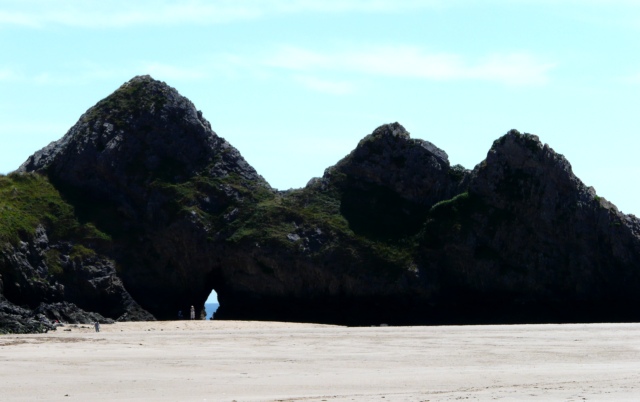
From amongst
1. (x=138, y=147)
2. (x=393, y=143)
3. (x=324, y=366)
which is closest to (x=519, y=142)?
(x=393, y=143)

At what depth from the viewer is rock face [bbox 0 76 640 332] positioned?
161ft

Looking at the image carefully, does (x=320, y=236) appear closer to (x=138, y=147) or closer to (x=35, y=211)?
(x=138, y=147)

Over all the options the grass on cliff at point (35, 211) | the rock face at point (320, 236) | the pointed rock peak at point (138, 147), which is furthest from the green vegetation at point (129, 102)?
the grass on cliff at point (35, 211)

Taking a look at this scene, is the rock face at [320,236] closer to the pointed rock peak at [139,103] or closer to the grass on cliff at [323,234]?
the grass on cliff at [323,234]

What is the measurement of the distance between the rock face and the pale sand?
43.7ft

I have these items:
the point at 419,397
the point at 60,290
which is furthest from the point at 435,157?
the point at 419,397

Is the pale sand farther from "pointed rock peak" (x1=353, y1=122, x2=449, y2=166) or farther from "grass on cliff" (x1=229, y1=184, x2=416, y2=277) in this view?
"pointed rock peak" (x1=353, y1=122, x2=449, y2=166)

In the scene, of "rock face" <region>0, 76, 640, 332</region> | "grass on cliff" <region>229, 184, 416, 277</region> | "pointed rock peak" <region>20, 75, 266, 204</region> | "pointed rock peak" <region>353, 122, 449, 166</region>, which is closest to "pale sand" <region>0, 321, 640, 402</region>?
"rock face" <region>0, 76, 640, 332</region>

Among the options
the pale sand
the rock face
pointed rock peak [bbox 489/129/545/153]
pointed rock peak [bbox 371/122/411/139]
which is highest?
pointed rock peak [bbox 371/122/411/139]

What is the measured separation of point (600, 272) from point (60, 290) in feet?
88.9

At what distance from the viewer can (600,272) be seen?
164 ft

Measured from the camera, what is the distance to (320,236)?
51938 millimetres

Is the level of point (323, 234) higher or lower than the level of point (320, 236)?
higher

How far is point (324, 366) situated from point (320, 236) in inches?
1163
